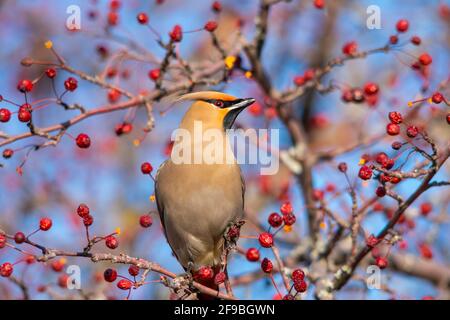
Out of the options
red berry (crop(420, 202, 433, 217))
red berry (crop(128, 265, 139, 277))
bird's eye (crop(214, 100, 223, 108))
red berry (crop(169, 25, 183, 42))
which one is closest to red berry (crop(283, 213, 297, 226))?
red berry (crop(128, 265, 139, 277))

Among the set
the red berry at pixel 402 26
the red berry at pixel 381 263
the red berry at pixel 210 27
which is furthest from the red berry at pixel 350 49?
the red berry at pixel 381 263

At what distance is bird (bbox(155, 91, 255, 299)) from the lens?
12.8 feet

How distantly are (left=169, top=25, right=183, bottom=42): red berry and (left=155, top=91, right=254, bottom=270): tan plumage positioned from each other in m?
0.58

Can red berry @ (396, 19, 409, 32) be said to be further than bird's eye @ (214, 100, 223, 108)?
No

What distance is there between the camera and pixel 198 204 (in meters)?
3.90

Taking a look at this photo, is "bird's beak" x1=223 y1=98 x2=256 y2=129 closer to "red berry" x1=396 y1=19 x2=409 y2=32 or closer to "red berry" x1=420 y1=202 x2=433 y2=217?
"red berry" x1=396 y1=19 x2=409 y2=32

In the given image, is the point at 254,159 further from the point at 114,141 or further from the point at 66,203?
the point at 114,141

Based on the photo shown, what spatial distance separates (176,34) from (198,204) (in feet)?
3.10

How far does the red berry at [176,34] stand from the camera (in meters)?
A: 3.59

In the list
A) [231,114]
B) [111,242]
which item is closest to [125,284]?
[111,242]

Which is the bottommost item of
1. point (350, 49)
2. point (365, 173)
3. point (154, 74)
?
point (365, 173)

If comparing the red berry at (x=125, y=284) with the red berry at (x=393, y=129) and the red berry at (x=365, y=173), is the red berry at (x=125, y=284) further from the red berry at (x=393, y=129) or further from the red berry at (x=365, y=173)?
the red berry at (x=393, y=129)

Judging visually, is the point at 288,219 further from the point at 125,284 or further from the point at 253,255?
the point at 125,284

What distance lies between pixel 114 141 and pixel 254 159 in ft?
11.3
